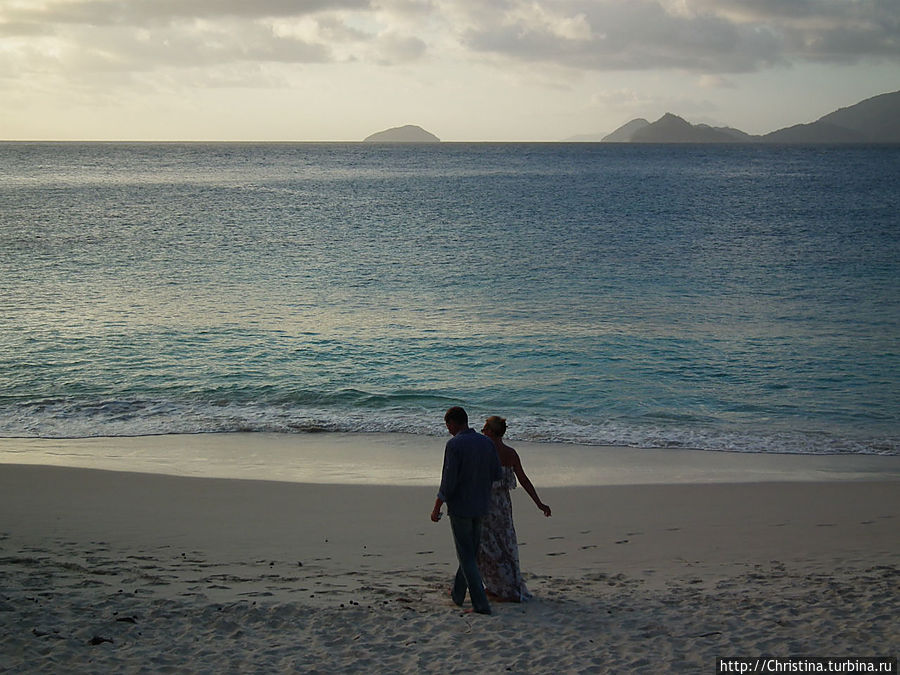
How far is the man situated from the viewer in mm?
6660

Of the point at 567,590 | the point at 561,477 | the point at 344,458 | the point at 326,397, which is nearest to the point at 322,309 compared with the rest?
the point at 326,397

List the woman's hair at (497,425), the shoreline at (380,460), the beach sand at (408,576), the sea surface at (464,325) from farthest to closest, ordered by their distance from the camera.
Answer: the sea surface at (464,325)
the shoreline at (380,460)
the woman's hair at (497,425)
the beach sand at (408,576)

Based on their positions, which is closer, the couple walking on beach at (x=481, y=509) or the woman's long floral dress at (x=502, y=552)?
the couple walking on beach at (x=481, y=509)

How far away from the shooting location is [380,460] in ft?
43.2

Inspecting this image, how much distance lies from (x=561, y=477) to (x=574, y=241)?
32882mm

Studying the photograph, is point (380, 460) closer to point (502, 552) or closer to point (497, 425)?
point (502, 552)

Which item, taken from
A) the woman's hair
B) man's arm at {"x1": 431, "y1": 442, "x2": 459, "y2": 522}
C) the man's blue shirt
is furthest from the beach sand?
the woman's hair

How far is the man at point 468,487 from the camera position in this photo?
666 cm

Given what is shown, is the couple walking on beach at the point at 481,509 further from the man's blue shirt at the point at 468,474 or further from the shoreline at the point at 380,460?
the shoreline at the point at 380,460

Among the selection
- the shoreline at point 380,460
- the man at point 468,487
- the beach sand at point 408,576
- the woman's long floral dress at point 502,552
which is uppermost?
the man at point 468,487

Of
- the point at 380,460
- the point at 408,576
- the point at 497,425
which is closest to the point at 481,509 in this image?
the point at 497,425

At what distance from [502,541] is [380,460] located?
617cm

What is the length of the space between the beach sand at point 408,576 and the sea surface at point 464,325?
397 cm

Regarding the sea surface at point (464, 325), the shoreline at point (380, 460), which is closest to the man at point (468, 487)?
the shoreline at point (380, 460)
